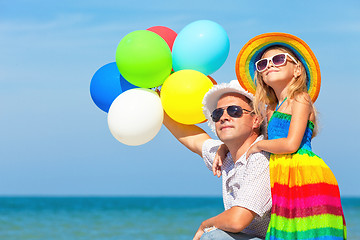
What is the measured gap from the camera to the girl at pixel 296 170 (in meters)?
3.36

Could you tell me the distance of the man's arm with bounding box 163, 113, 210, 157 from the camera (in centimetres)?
431

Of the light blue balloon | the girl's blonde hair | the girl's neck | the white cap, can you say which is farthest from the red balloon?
the girl's neck

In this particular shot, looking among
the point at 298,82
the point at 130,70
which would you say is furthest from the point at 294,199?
the point at 130,70

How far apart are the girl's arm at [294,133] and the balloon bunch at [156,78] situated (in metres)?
0.81

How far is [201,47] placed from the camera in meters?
4.25

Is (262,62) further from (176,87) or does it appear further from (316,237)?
(316,237)

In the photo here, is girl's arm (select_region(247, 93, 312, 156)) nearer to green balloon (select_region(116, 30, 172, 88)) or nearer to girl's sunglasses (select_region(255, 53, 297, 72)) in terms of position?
girl's sunglasses (select_region(255, 53, 297, 72))

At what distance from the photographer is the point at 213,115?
375 cm

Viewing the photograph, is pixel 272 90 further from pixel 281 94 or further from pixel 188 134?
pixel 188 134

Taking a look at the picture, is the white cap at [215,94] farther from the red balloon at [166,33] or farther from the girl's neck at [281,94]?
the red balloon at [166,33]

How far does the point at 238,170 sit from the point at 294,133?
0.50 meters

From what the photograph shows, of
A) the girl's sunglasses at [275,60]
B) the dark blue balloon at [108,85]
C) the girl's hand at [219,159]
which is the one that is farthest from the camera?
the dark blue balloon at [108,85]

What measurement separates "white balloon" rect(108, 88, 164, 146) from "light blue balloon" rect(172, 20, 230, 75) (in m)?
0.37

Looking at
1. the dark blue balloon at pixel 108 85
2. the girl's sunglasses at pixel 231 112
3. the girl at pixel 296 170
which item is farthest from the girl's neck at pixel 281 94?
the dark blue balloon at pixel 108 85
